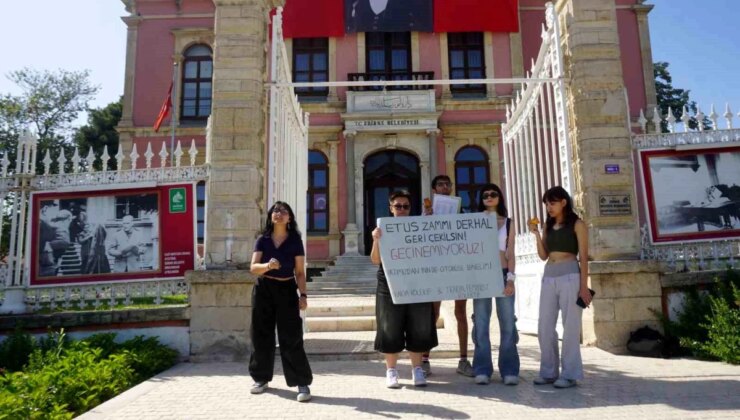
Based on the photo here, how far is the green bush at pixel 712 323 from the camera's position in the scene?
4954mm

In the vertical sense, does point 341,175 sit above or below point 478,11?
below

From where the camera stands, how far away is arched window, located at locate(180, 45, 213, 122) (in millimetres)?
17484

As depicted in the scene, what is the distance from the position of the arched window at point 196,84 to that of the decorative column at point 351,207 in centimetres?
533

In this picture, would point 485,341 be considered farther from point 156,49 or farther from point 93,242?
point 156,49

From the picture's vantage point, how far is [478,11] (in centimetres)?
1709

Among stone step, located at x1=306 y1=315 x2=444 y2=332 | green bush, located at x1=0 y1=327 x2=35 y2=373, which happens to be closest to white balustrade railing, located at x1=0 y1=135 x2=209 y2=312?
green bush, located at x1=0 y1=327 x2=35 y2=373

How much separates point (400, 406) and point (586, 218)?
11.5 feet

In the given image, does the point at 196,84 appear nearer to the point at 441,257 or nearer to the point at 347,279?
the point at 347,279

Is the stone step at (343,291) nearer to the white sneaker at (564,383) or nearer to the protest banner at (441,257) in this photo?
the protest banner at (441,257)

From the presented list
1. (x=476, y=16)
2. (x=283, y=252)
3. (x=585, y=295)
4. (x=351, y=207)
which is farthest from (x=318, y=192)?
(x=585, y=295)

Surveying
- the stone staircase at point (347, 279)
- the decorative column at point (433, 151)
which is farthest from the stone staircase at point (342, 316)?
the decorative column at point (433, 151)

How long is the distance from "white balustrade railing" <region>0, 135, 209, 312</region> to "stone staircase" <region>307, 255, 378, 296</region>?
583 centimetres

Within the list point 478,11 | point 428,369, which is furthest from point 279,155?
point 478,11

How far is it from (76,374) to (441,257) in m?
3.37
